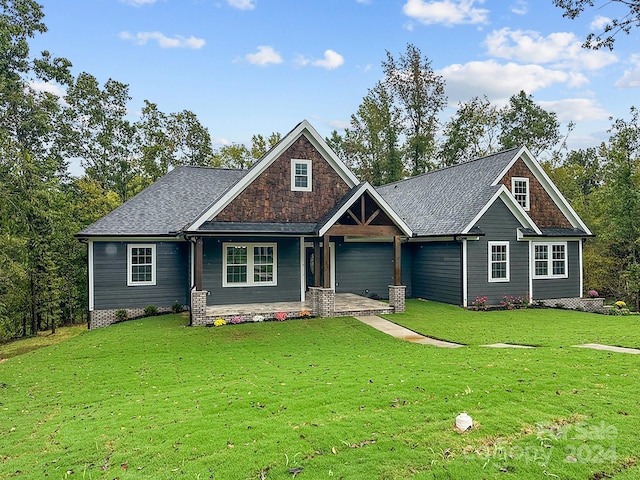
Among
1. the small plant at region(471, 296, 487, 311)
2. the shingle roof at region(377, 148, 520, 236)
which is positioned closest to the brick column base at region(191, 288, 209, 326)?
the shingle roof at region(377, 148, 520, 236)

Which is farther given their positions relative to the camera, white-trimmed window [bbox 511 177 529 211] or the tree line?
white-trimmed window [bbox 511 177 529 211]

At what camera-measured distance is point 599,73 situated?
15750 millimetres

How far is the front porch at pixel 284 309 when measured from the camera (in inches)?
576

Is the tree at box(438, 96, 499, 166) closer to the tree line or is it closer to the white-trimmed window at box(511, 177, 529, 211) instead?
the tree line

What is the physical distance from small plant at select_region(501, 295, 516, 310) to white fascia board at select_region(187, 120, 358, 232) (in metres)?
8.22

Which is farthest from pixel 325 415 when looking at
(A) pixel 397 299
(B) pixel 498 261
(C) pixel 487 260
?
(B) pixel 498 261

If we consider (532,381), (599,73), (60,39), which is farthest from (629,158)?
(60,39)

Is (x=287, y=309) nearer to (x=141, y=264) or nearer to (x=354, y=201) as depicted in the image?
(x=354, y=201)

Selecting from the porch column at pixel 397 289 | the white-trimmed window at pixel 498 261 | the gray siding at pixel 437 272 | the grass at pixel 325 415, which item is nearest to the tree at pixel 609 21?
the grass at pixel 325 415

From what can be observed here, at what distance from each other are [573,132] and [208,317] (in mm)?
36741

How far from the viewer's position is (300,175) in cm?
1653

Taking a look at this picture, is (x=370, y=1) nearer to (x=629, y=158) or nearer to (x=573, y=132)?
(x=629, y=158)

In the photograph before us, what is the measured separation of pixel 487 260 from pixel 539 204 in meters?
4.67

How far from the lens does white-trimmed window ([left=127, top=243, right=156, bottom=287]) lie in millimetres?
16734
